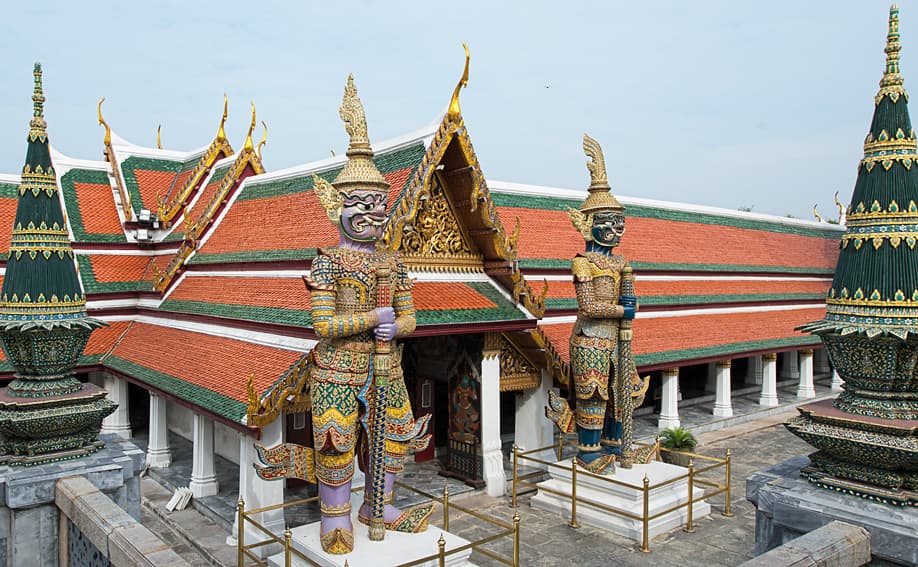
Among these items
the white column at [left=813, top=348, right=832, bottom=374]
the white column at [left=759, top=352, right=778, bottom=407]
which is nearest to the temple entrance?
the white column at [left=759, top=352, right=778, bottom=407]

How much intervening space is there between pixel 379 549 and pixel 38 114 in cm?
682

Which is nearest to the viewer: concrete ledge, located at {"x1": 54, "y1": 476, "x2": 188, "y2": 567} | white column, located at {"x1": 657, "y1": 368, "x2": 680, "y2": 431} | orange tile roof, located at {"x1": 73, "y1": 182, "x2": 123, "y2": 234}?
concrete ledge, located at {"x1": 54, "y1": 476, "x2": 188, "y2": 567}

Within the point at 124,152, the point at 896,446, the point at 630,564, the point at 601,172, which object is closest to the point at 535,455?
the point at 630,564

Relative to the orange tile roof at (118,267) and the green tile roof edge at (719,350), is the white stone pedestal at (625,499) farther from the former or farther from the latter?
the orange tile roof at (118,267)

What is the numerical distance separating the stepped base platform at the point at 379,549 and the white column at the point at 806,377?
18323 millimetres

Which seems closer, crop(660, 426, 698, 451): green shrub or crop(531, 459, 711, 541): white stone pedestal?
crop(531, 459, 711, 541): white stone pedestal

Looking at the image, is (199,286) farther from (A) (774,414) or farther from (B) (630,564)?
(A) (774,414)

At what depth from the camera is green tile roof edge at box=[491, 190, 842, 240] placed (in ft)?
61.7

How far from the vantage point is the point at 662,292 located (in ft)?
65.7

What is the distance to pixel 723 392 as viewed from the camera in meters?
19.8

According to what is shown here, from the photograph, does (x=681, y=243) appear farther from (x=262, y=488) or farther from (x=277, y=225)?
(x=262, y=488)

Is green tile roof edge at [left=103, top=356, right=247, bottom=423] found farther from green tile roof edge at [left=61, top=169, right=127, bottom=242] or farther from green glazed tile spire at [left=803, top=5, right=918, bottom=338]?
green glazed tile spire at [left=803, top=5, right=918, bottom=338]

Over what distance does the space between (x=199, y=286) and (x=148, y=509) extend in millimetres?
5213

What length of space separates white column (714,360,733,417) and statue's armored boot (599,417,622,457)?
888cm
